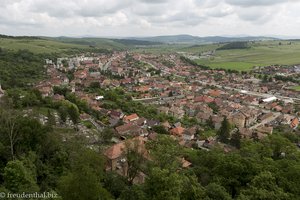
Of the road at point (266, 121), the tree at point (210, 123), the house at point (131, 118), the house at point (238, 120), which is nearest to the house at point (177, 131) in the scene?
the house at point (131, 118)

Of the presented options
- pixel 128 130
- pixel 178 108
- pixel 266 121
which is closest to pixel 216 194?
pixel 128 130

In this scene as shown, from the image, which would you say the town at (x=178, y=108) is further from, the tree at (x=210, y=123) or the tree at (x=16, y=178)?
the tree at (x=16, y=178)

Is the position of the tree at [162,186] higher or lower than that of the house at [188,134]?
higher

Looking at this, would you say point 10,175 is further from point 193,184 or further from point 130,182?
point 193,184

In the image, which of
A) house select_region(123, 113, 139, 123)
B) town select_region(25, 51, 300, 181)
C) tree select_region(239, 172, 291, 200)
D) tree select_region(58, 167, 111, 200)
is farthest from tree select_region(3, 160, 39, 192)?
house select_region(123, 113, 139, 123)

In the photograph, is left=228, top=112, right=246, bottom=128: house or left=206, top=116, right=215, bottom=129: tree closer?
left=206, top=116, right=215, bottom=129: tree

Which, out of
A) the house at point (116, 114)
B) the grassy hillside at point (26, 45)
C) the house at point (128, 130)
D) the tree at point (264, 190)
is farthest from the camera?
the grassy hillside at point (26, 45)

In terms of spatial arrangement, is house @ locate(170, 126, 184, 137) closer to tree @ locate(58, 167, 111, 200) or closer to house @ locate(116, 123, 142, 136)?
house @ locate(116, 123, 142, 136)

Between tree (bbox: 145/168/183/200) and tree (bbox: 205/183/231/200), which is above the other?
tree (bbox: 145/168/183/200)

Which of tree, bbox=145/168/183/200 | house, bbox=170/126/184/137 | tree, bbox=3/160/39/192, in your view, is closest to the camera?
tree, bbox=145/168/183/200
